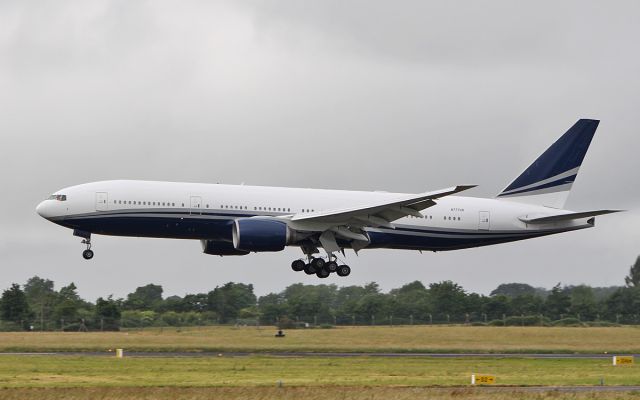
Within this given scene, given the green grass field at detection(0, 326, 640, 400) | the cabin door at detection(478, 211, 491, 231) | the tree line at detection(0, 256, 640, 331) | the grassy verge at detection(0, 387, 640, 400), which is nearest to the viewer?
the grassy verge at detection(0, 387, 640, 400)

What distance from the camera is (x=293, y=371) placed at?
45.8m

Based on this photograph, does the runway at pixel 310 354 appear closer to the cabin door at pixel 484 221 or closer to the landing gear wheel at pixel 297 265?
the landing gear wheel at pixel 297 265

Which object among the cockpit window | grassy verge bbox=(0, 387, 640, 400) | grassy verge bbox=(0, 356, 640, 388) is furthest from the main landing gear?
grassy verge bbox=(0, 387, 640, 400)

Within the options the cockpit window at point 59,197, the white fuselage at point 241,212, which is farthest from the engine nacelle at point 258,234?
the cockpit window at point 59,197

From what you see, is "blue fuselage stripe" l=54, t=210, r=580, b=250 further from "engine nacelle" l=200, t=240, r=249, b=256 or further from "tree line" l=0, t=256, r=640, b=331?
"tree line" l=0, t=256, r=640, b=331

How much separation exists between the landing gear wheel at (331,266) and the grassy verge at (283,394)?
19.5 meters

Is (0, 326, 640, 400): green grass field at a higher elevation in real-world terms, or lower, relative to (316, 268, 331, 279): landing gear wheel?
lower

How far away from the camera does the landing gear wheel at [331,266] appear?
190 feet

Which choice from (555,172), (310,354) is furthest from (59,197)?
(555,172)

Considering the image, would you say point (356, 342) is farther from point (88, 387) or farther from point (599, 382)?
point (88, 387)

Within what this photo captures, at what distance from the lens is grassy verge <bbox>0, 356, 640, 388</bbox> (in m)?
41.1

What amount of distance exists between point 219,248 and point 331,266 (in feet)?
19.6

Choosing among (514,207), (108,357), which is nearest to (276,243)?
(108,357)

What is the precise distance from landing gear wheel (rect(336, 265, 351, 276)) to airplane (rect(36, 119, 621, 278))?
5cm
